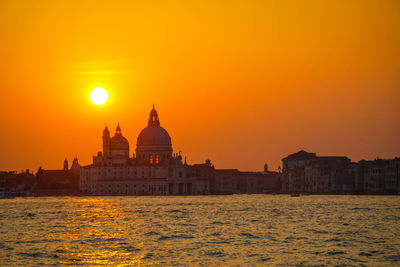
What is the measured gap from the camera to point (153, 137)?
16675cm

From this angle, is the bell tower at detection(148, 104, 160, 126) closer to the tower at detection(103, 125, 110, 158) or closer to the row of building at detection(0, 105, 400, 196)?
the row of building at detection(0, 105, 400, 196)

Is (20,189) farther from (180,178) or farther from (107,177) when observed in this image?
(180,178)

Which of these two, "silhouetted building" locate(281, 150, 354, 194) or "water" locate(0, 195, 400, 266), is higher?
"silhouetted building" locate(281, 150, 354, 194)

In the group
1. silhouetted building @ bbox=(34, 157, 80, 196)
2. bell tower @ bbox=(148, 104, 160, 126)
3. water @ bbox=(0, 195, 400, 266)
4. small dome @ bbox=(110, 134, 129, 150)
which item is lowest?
water @ bbox=(0, 195, 400, 266)

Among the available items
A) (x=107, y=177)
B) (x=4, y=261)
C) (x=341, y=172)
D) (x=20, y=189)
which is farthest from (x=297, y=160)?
(x=4, y=261)

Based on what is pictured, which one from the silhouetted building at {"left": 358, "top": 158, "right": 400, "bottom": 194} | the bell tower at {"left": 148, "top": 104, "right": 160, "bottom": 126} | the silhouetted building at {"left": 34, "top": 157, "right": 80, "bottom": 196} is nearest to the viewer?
the silhouetted building at {"left": 358, "top": 158, "right": 400, "bottom": 194}

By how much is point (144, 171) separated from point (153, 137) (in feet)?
23.3

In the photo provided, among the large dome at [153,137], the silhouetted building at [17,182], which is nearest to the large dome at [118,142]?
the large dome at [153,137]

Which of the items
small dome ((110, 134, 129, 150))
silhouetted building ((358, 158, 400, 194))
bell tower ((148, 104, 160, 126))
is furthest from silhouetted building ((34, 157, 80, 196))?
silhouetted building ((358, 158, 400, 194))

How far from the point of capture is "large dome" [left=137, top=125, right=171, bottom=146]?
167 metres

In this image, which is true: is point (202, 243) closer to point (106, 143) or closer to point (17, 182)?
point (106, 143)

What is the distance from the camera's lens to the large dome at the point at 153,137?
167 m

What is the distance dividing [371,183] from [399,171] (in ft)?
42.5

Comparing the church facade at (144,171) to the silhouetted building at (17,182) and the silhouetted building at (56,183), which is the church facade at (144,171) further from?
the silhouetted building at (17,182)
